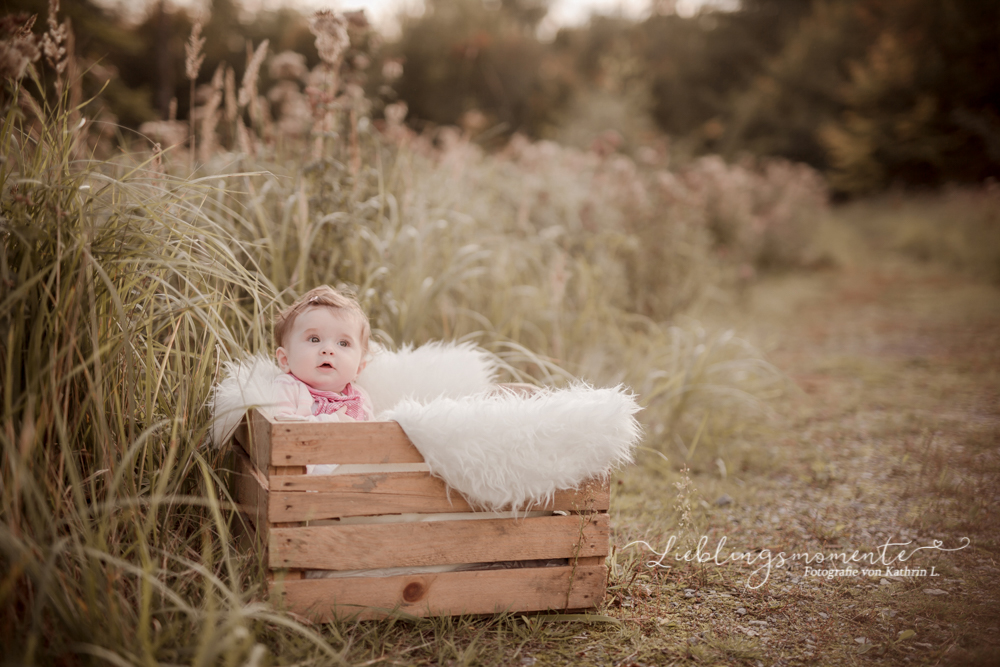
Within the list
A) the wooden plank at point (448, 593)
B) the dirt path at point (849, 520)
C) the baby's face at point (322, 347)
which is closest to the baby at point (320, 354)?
the baby's face at point (322, 347)

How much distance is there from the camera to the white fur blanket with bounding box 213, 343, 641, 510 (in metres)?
1.66

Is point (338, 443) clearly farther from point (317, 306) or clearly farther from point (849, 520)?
point (849, 520)

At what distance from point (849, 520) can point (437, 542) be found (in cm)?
181

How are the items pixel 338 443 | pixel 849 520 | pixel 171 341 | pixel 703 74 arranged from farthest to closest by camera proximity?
pixel 703 74
pixel 849 520
pixel 171 341
pixel 338 443

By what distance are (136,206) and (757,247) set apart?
905 centimetres

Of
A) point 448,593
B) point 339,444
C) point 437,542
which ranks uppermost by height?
point 339,444

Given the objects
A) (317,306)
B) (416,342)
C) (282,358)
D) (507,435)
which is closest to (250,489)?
(282,358)

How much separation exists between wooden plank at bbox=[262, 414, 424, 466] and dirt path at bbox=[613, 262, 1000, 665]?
81 centimetres

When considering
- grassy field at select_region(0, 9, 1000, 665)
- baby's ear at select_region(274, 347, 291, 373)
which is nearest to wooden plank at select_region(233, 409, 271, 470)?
grassy field at select_region(0, 9, 1000, 665)

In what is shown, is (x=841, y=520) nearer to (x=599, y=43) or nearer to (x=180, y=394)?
(x=180, y=394)

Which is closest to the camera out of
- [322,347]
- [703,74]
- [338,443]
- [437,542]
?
[338,443]

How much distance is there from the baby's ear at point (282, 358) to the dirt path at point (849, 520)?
50.1 inches

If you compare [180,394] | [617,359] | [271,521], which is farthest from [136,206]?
[617,359]

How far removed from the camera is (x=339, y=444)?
162cm
